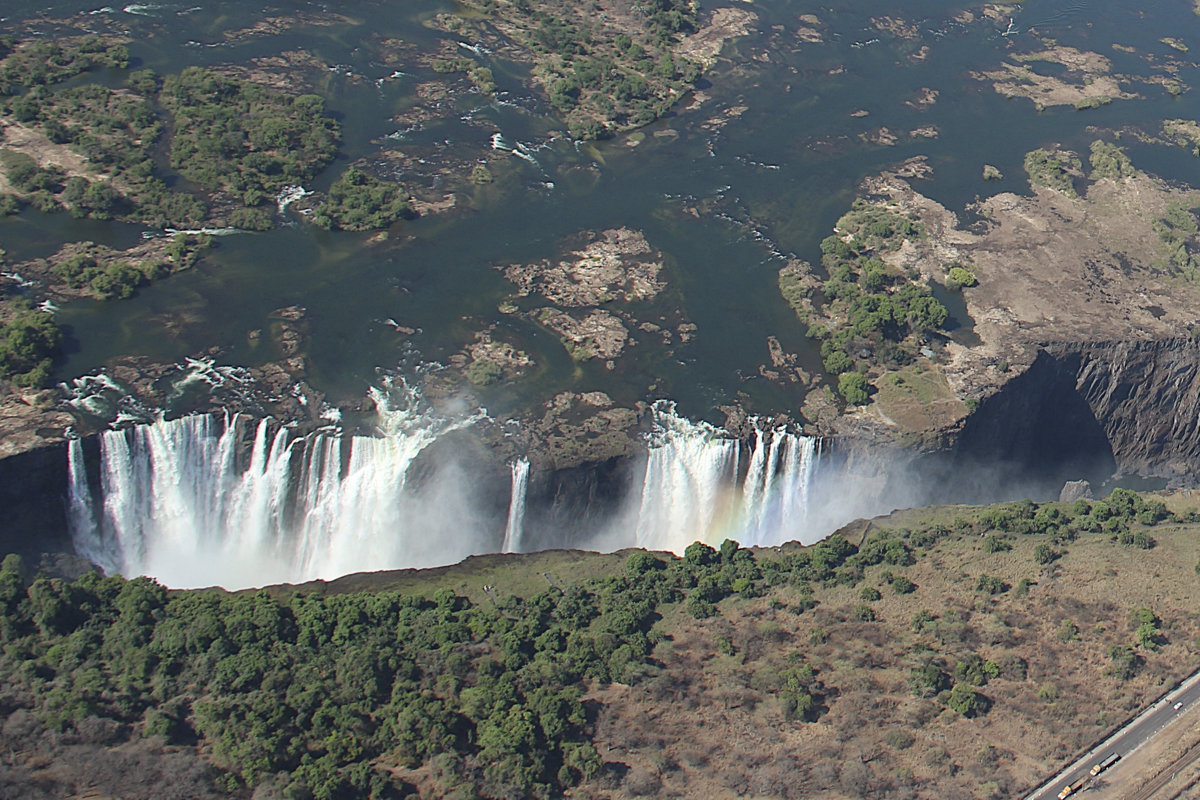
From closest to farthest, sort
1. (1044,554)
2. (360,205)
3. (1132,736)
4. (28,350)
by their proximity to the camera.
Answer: (1132,736), (1044,554), (28,350), (360,205)

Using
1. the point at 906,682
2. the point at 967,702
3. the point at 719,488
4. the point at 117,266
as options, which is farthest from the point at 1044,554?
the point at 117,266

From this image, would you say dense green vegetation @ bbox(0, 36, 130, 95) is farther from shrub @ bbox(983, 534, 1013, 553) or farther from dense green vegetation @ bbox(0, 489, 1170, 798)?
shrub @ bbox(983, 534, 1013, 553)

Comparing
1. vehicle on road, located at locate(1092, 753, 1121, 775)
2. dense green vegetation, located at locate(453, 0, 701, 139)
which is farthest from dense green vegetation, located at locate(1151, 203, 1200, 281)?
vehicle on road, located at locate(1092, 753, 1121, 775)

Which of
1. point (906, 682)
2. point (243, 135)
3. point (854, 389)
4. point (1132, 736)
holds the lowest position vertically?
point (1132, 736)

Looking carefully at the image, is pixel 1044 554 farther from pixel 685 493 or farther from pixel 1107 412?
pixel 1107 412

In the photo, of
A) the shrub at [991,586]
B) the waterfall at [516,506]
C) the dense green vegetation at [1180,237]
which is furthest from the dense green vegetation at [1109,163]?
the waterfall at [516,506]

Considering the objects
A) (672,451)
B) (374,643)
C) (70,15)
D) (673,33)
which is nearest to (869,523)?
(672,451)

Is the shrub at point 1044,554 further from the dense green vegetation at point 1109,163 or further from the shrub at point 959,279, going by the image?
the dense green vegetation at point 1109,163
